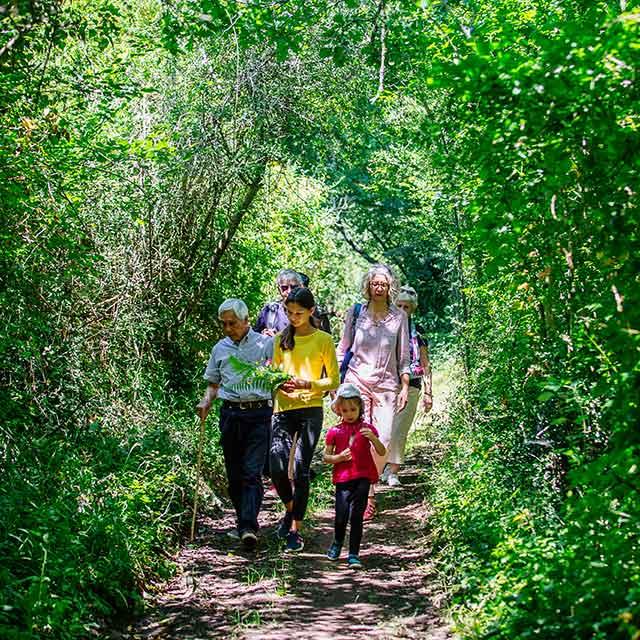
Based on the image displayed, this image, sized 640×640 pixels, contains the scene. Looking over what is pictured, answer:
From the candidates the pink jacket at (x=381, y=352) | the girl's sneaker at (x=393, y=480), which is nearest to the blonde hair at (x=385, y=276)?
the pink jacket at (x=381, y=352)

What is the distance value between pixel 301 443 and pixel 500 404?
1.74 metres

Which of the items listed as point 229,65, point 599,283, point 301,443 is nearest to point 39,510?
point 301,443

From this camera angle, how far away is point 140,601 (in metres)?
6.27

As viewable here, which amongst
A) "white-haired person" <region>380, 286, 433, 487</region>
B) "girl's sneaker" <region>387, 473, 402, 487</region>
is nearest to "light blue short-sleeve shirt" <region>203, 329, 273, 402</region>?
"white-haired person" <region>380, 286, 433, 487</region>

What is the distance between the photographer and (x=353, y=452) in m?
7.29

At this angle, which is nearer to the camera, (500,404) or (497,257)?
(497,257)

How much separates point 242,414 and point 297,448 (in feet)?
1.84

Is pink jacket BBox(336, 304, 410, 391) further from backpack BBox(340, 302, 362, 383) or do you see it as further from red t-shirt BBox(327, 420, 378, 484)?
Answer: red t-shirt BBox(327, 420, 378, 484)

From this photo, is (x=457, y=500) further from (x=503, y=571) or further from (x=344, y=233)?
(x=344, y=233)

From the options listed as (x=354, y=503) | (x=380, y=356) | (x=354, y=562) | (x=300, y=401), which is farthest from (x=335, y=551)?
(x=380, y=356)

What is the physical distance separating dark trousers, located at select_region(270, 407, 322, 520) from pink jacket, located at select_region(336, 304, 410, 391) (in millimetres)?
1150

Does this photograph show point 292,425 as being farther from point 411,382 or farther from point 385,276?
point 411,382

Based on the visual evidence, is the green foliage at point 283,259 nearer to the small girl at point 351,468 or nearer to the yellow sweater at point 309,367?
the small girl at point 351,468

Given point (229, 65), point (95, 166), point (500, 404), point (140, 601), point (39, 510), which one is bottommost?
point (140, 601)
